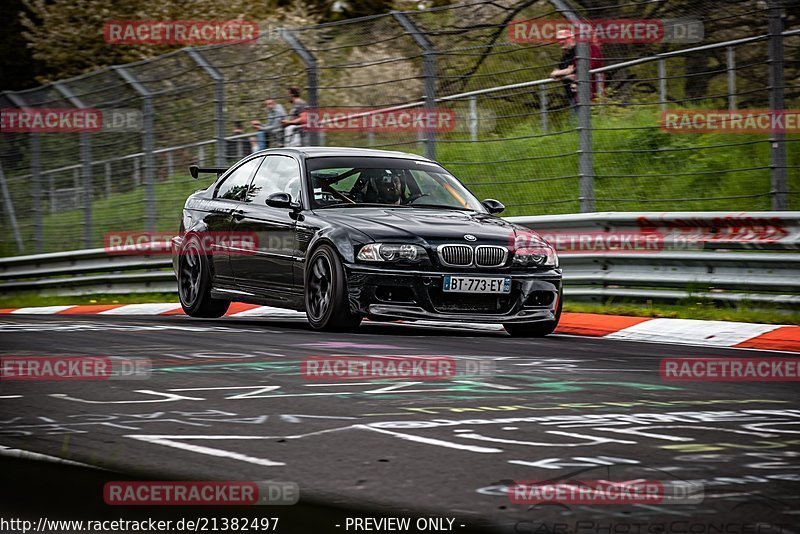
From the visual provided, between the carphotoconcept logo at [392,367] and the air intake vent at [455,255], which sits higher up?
the air intake vent at [455,255]

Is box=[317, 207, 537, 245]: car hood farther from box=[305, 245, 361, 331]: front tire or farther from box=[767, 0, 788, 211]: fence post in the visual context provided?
box=[767, 0, 788, 211]: fence post

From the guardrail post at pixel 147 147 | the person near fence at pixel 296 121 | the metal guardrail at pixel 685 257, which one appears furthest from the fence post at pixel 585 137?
the guardrail post at pixel 147 147

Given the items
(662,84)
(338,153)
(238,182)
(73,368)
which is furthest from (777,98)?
(73,368)

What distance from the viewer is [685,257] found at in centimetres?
1148

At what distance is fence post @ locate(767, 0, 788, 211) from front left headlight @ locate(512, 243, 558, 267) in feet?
6.95

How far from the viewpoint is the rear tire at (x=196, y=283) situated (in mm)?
12211

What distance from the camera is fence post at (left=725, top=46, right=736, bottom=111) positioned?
11.6 metres

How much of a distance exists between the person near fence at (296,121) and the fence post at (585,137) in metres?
4.18

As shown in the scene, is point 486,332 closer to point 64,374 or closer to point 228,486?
point 64,374

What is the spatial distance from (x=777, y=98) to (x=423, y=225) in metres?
3.25

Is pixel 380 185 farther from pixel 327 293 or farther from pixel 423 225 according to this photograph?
pixel 327 293

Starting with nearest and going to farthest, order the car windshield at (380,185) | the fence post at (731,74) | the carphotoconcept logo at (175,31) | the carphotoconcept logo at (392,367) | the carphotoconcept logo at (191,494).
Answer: the carphotoconcept logo at (191,494)
the carphotoconcept logo at (392,367)
the car windshield at (380,185)
the fence post at (731,74)
the carphotoconcept logo at (175,31)

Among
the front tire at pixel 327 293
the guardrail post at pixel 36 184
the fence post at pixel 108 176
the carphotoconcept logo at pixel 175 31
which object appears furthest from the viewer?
the carphotoconcept logo at pixel 175 31

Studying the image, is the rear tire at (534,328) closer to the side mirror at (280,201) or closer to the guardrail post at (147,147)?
the side mirror at (280,201)
